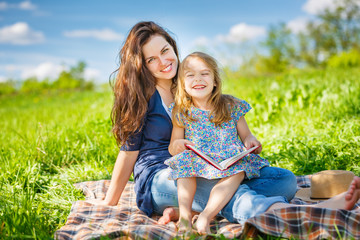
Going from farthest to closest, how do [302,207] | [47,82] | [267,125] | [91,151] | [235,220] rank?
[47,82], [267,125], [91,151], [235,220], [302,207]

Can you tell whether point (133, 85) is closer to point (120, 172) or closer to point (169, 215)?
point (120, 172)

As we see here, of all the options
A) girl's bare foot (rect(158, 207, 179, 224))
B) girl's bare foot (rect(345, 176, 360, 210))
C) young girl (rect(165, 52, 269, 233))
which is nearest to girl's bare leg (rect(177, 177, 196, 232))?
young girl (rect(165, 52, 269, 233))

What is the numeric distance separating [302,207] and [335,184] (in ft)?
2.53

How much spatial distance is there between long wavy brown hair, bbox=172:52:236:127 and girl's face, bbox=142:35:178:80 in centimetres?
24

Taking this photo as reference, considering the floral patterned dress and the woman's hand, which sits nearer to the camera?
the floral patterned dress

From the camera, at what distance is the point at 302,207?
1.84 m

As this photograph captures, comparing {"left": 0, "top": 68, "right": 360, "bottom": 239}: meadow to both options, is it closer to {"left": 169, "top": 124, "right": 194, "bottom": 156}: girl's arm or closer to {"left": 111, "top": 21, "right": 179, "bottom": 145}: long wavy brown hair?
{"left": 169, "top": 124, "right": 194, "bottom": 156}: girl's arm

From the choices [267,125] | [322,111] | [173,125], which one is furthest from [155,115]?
[322,111]

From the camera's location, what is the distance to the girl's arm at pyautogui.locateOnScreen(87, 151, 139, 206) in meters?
2.56

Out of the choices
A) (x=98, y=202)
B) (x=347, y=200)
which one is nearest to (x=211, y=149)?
(x=347, y=200)

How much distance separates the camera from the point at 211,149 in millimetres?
2268

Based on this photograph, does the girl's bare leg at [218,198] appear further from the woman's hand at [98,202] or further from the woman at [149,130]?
the woman's hand at [98,202]

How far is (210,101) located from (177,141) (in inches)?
14.8

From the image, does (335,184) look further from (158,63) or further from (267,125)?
(267,125)
